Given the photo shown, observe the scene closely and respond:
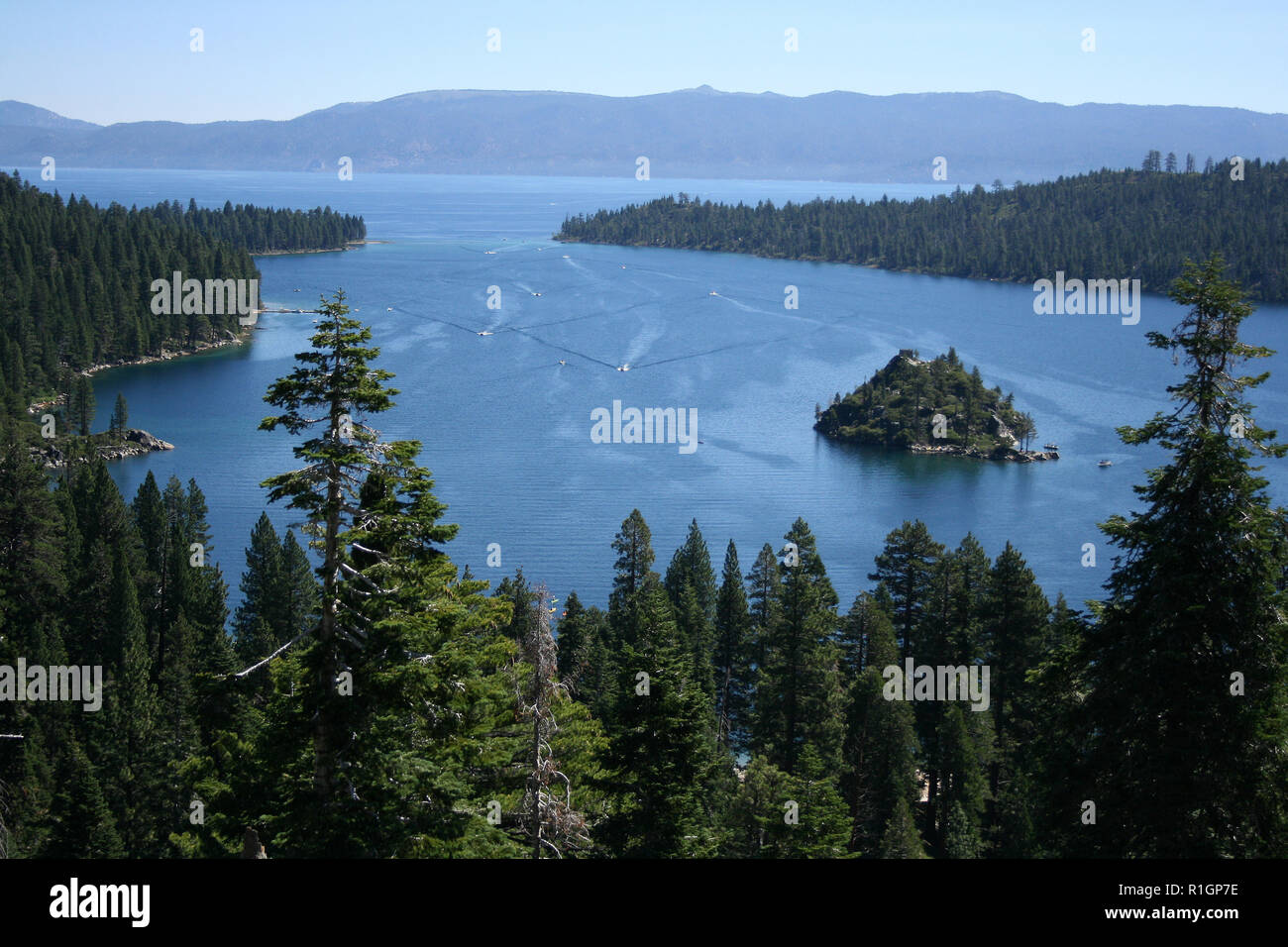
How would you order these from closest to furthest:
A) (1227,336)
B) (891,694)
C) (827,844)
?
(1227,336), (827,844), (891,694)

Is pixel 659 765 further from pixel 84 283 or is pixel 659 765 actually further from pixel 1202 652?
pixel 84 283

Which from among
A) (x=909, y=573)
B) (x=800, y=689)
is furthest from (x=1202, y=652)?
(x=909, y=573)

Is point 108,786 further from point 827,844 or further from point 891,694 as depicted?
point 891,694

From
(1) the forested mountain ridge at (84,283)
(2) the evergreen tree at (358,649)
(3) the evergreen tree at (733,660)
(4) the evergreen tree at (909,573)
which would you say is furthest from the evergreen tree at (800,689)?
(1) the forested mountain ridge at (84,283)

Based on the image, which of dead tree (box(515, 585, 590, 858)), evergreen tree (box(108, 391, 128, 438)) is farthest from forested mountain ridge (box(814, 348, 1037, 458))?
dead tree (box(515, 585, 590, 858))

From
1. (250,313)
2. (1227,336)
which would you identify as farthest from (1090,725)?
(250,313)

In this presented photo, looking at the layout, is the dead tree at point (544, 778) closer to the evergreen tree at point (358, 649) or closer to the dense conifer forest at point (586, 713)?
the dense conifer forest at point (586, 713)

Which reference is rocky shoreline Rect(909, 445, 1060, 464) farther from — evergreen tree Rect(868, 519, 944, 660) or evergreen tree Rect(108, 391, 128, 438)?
evergreen tree Rect(108, 391, 128, 438)
